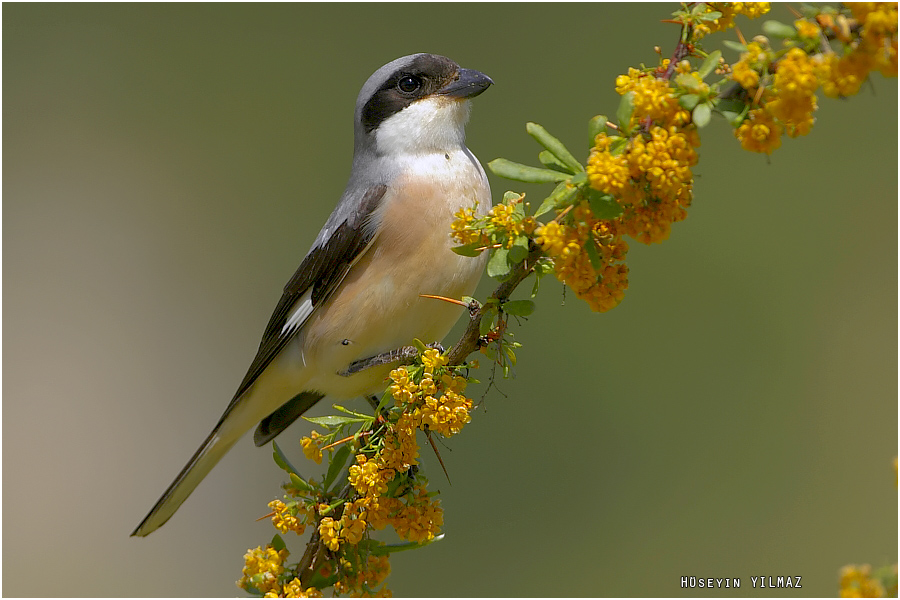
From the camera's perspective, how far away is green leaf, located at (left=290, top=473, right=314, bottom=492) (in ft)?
5.04

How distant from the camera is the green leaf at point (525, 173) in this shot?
1.26 metres

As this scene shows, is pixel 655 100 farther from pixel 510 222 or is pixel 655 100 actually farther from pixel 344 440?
pixel 344 440

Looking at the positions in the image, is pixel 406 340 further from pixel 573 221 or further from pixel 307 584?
pixel 573 221

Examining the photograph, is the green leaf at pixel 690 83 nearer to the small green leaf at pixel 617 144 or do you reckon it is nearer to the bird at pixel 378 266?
the small green leaf at pixel 617 144

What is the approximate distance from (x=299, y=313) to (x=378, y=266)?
14.9 inches

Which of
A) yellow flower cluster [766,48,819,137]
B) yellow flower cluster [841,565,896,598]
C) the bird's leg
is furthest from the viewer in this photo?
the bird's leg

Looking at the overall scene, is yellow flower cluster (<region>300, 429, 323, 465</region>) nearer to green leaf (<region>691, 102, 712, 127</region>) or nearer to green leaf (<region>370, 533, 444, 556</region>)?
green leaf (<region>370, 533, 444, 556</region>)

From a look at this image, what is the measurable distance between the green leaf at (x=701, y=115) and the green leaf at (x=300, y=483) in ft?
3.07

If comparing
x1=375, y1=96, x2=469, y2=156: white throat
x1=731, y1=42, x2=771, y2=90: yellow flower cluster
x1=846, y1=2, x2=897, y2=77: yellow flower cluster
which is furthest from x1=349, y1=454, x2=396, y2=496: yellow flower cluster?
x1=375, y1=96, x2=469, y2=156: white throat

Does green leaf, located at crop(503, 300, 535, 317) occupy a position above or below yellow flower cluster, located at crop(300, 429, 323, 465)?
above

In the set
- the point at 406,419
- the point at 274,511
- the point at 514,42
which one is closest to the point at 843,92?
the point at 406,419

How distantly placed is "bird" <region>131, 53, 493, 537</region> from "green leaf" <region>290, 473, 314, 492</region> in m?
0.89

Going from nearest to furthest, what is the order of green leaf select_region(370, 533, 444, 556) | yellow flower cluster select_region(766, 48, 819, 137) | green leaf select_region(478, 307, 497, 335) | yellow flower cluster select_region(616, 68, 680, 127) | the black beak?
yellow flower cluster select_region(766, 48, 819, 137)
yellow flower cluster select_region(616, 68, 680, 127)
green leaf select_region(478, 307, 497, 335)
green leaf select_region(370, 533, 444, 556)
the black beak

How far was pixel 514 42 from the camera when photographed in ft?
18.0
